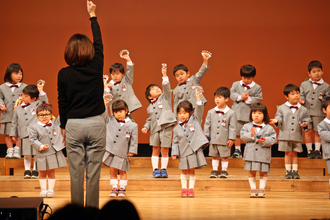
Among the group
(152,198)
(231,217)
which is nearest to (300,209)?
(231,217)

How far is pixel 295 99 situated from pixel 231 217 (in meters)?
2.33

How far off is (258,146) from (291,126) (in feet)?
3.06

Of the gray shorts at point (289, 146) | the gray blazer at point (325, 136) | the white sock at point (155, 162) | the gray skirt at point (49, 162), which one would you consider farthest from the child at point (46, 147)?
the gray blazer at point (325, 136)

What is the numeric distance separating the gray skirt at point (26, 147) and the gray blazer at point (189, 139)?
1.94 m

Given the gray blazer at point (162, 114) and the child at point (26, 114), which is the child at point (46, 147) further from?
the gray blazer at point (162, 114)

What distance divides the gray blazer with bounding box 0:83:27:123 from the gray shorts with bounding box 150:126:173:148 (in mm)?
2187

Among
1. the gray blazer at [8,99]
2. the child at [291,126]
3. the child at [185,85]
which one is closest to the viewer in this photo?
the child at [291,126]

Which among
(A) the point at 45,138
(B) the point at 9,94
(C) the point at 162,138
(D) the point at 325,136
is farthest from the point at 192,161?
(B) the point at 9,94

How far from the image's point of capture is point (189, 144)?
14.2 feet

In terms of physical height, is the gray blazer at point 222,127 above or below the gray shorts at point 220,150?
above

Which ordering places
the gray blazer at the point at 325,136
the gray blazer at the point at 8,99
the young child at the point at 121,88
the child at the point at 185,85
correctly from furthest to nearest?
the gray blazer at the point at 8,99, the young child at the point at 121,88, the child at the point at 185,85, the gray blazer at the point at 325,136

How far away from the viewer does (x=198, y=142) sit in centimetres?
431

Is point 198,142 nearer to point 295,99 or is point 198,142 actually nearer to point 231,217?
point 231,217

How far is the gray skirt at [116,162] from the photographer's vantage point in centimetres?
430
